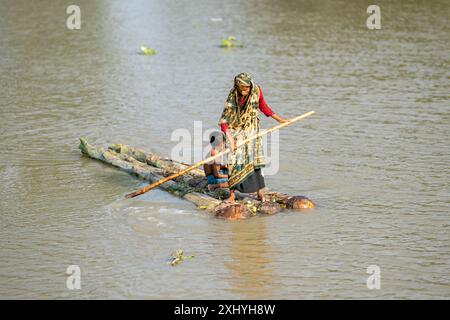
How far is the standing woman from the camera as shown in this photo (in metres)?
6.90

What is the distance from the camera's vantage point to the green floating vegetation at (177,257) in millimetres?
6020

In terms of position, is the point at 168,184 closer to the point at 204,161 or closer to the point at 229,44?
the point at 204,161

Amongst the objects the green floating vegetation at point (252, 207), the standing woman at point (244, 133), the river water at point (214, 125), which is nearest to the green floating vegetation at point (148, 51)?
the river water at point (214, 125)

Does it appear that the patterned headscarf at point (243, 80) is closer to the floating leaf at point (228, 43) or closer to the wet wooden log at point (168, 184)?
the wet wooden log at point (168, 184)

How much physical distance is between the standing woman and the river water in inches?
13.6

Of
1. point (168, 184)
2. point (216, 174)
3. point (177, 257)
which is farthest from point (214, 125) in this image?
point (177, 257)

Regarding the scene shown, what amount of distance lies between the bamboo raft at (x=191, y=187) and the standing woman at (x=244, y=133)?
0.14 m

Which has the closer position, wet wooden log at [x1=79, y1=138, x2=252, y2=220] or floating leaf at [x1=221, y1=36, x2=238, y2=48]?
wet wooden log at [x1=79, y1=138, x2=252, y2=220]

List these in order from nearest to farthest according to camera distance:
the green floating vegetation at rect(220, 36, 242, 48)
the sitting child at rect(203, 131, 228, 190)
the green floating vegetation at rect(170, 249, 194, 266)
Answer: the green floating vegetation at rect(170, 249, 194, 266)
the sitting child at rect(203, 131, 228, 190)
the green floating vegetation at rect(220, 36, 242, 48)

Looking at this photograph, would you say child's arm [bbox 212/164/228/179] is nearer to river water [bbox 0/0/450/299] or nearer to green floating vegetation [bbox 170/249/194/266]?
river water [bbox 0/0/450/299]

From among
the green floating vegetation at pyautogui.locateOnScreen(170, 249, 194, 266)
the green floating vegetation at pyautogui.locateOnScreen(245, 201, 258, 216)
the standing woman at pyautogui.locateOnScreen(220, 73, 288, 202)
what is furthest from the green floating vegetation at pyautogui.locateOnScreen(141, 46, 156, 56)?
the green floating vegetation at pyautogui.locateOnScreen(170, 249, 194, 266)
